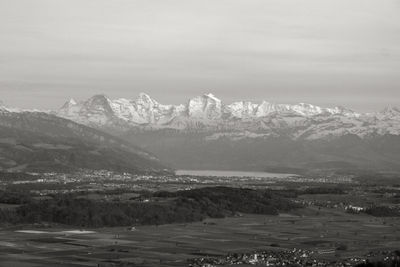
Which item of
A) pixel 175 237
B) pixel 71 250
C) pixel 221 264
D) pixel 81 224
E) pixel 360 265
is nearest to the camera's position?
pixel 360 265

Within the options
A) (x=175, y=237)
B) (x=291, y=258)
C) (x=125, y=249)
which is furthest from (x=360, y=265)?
(x=175, y=237)

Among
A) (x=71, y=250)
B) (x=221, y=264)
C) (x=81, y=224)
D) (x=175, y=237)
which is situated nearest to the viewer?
(x=221, y=264)

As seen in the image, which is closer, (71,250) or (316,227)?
(71,250)

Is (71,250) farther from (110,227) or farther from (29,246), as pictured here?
(110,227)

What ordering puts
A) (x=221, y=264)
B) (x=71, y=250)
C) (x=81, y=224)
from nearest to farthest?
(x=221, y=264) < (x=71, y=250) < (x=81, y=224)

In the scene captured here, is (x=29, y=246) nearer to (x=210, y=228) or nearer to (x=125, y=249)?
(x=125, y=249)

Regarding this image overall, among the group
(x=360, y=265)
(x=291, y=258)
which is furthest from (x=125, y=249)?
(x=360, y=265)
